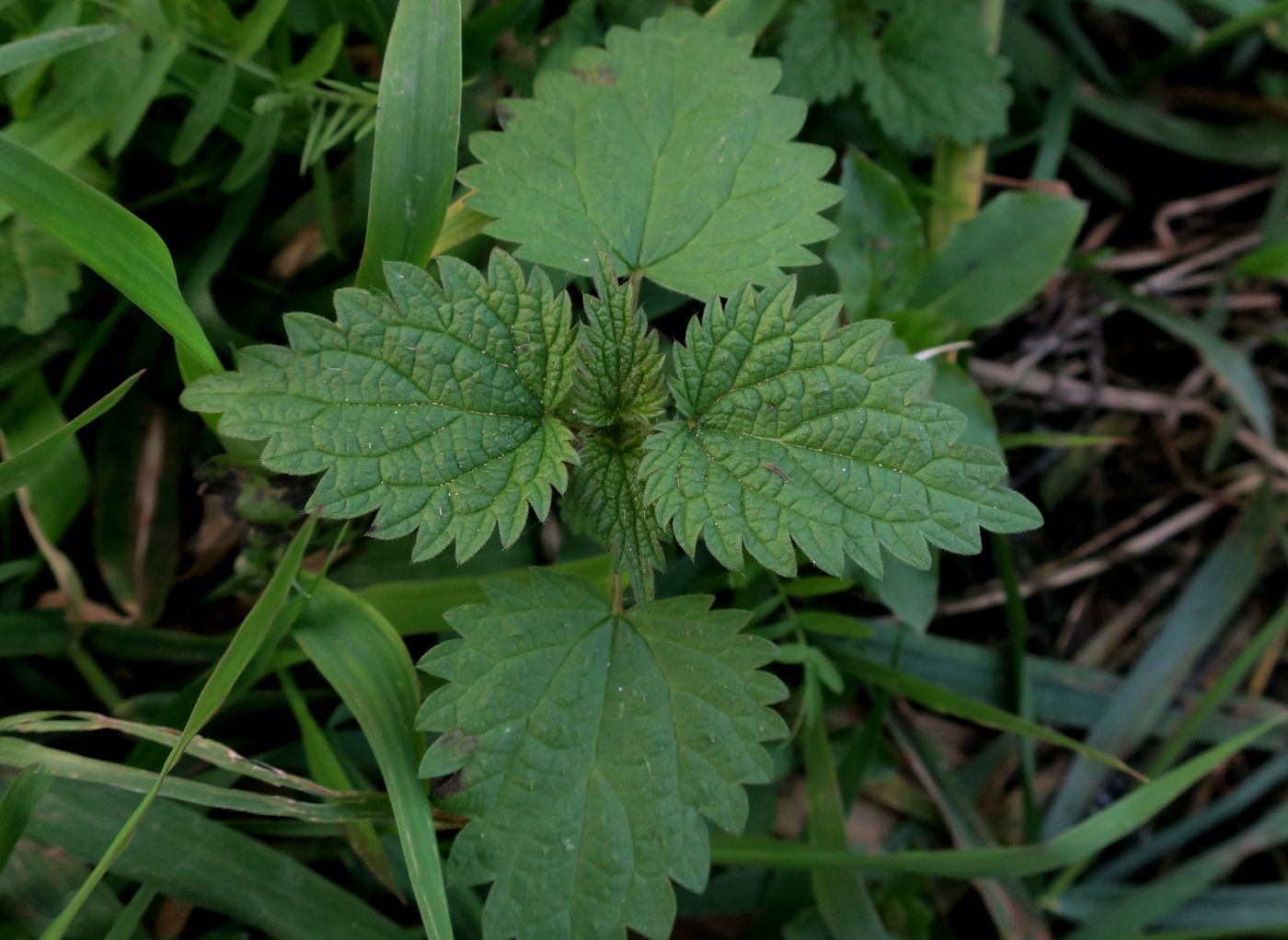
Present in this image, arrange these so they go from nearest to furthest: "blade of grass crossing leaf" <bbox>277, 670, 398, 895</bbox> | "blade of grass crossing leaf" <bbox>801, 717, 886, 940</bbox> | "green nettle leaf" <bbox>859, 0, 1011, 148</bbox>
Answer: "blade of grass crossing leaf" <bbox>277, 670, 398, 895</bbox>
"blade of grass crossing leaf" <bbox>801, 717, 886, 940</bbox>
"green nettle leaf" <bbox>859, 0, 1011, 148</bbox>

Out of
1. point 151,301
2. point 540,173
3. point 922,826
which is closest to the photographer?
point 151,301

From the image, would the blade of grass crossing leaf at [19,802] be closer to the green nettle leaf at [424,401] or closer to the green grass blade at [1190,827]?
the green nettle leaf at [424,401]

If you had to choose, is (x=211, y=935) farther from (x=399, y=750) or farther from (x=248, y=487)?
(x=248, y=487)

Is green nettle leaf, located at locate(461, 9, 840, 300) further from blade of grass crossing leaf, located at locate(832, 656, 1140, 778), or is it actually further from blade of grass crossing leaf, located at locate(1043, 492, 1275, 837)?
blade of grass crossing leaf, located at locate(1043, 492, 1275, 837)

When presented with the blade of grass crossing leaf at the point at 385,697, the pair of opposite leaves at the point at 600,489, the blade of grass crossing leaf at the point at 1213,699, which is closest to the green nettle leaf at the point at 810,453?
the pair of opposite leaves at the point at 600,489

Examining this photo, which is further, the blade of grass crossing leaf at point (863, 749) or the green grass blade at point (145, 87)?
the blade of grass crossing leaf at point (863, 749)

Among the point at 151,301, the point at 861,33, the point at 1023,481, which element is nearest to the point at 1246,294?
the point at 1023,481

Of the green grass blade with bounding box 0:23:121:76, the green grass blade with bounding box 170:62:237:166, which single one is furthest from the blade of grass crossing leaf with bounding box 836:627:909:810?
the green grass blade with bounding box 0:23:121:76
